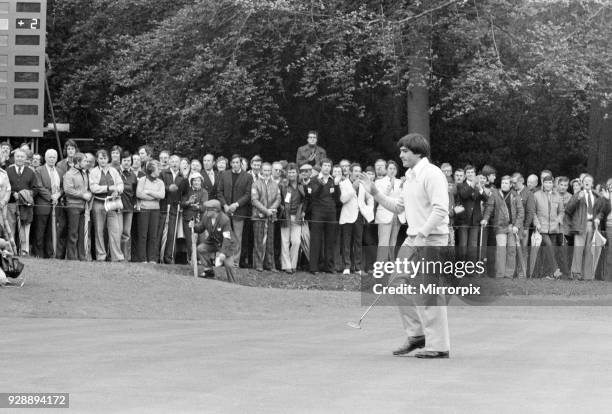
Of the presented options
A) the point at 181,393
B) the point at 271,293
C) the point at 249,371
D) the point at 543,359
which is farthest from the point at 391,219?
the point at 181,393

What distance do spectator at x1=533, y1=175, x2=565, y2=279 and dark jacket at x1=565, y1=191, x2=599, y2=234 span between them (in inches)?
8.7

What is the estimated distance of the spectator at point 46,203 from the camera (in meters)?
21.4

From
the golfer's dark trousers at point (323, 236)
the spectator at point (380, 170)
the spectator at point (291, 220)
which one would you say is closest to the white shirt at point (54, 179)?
the spectator at point (291, 220)

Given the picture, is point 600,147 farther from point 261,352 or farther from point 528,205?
point 261,352

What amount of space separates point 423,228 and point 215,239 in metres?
10.1

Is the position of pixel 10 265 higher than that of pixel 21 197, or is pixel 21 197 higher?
pixel 21 197

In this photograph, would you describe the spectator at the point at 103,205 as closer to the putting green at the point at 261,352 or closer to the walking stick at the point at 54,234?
the walking stick at the point at 54,234

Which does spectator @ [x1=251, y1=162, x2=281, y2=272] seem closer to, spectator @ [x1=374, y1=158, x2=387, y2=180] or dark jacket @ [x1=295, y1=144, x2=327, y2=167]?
dark jacket @ [x1=295, y1=144, x2=327, y2=167]

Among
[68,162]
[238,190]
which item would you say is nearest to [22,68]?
[68,162]

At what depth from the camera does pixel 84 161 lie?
21859mm

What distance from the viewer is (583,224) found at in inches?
1014

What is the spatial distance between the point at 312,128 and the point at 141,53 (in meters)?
5.22

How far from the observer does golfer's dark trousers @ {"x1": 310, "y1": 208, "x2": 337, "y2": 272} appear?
79.5ft

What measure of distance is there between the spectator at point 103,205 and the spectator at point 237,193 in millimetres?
2272
